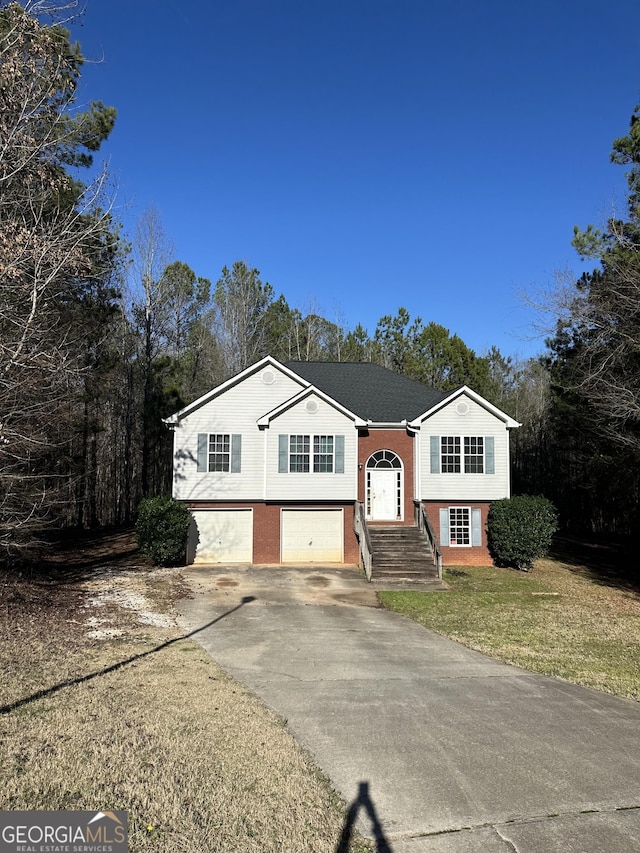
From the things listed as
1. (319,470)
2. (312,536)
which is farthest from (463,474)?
(312,536)

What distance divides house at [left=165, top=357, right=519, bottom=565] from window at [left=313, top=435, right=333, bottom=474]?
0.12ft

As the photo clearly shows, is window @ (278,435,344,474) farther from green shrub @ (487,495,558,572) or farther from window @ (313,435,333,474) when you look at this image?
green shrub @ (487,495,558,572)

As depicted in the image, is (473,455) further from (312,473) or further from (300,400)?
(300,400)

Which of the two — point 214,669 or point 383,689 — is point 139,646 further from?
point 383,689

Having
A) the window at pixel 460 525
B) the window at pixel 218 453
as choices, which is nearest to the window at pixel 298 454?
the window at pixel 218 453

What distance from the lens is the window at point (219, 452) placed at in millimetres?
20328

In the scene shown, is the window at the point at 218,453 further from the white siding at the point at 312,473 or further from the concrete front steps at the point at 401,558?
the concrete front steps at the point at 401,558

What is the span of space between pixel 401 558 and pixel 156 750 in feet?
44.5

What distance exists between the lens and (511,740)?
6.21m

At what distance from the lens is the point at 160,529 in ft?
60.2

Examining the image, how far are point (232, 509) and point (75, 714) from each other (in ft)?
45.9

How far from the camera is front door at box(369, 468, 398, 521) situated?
68.7ft

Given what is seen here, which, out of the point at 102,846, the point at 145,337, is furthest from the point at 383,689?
the point at 145,337

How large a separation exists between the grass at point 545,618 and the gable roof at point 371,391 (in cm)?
640
